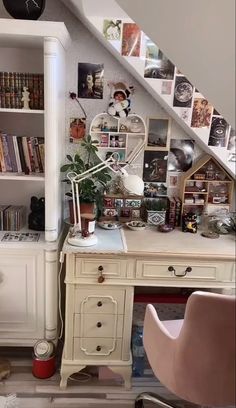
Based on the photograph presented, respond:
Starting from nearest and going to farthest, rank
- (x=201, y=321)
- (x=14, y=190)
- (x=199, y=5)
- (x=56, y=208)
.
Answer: (x=199, y=5) < (x=201, y=321) < (x=56, y=208) < (x=14, y=190)

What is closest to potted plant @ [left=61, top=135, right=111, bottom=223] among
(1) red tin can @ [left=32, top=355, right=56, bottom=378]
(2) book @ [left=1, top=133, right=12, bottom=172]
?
(2) book @ [left=1, top=133, right=12, bottom=172]

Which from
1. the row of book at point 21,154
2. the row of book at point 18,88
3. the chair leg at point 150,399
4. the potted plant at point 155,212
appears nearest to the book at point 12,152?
the row of book at point 21,154

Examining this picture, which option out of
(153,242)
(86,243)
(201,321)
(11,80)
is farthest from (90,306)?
(11,80)

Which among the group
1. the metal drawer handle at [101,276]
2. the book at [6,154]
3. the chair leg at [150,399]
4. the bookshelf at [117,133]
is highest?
the bookshelf at [117,133]

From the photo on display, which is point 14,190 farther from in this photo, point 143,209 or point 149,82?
point 149,82

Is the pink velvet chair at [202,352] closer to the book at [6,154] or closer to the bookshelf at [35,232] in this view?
the bookshelf at [35,232]

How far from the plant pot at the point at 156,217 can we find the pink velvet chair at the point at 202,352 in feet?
2.30

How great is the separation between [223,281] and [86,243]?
0.67 meters

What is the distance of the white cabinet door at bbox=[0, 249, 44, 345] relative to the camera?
67.8 inches

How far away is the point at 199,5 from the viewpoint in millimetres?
842

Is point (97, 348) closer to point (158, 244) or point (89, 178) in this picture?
point (158, 244)

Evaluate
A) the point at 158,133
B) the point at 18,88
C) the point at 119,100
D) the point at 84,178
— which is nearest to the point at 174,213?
the point at 158,133

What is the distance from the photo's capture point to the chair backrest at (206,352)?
1.07 m

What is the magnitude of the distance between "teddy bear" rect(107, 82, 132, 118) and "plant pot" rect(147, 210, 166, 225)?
22.1 inches
